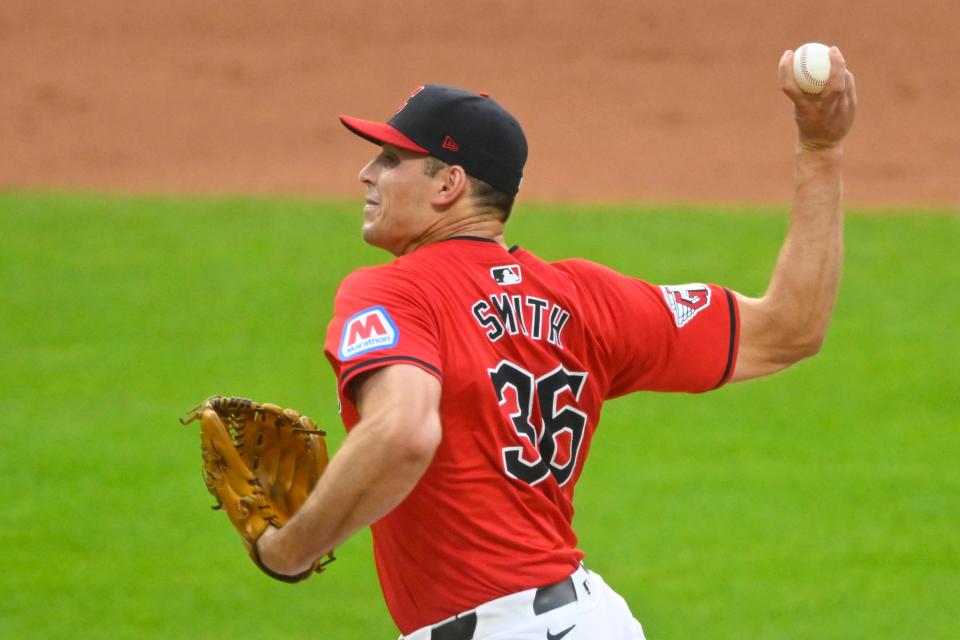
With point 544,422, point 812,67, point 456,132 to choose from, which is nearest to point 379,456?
point 544,422

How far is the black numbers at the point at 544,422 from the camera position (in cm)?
307

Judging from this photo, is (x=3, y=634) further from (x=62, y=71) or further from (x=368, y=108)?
(x=62, y=71)

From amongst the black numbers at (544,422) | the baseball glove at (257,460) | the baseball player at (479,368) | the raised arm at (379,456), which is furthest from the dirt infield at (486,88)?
the raised arm at (379,456)

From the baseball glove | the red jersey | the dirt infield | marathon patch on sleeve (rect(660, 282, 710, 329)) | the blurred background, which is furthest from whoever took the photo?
the dirt infield

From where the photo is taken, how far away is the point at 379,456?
2693 mm

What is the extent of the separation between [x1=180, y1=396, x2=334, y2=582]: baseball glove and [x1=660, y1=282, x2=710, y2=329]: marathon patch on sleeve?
87 centimetres

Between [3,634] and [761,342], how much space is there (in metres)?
4.40

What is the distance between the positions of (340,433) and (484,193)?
656 cm

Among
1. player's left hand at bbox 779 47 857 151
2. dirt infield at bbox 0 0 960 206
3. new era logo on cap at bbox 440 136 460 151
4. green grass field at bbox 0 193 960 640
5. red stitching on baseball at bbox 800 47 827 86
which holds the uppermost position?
dirt infield at bbox 0 0 960 206

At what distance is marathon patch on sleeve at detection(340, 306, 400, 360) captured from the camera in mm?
2828

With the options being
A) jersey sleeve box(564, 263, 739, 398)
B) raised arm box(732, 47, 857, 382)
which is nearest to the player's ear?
jersey sleeve box(564, 263, 739, 398)

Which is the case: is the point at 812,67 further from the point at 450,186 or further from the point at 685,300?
the point at 450,186

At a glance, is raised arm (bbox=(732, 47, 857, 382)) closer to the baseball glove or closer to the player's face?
the player's face

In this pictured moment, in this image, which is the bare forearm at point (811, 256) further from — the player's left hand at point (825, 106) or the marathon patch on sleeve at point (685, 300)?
the marathon patch on sleeve at point (685, 300)
